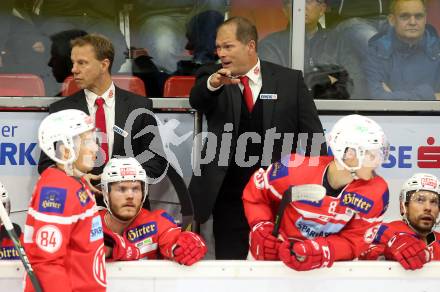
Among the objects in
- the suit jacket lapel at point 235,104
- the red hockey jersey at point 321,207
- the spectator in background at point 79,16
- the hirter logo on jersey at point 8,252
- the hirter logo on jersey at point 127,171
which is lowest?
the hirter logo on jersey at point 8,252

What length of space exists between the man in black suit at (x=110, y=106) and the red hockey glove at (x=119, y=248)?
77cm

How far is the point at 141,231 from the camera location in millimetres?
3721

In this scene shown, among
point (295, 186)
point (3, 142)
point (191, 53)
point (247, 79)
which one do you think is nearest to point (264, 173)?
point (295, 186)

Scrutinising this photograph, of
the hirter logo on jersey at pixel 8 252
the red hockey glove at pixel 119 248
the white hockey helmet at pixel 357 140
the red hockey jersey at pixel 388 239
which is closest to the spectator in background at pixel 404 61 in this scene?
the red hockey jersey at pixel 388 239

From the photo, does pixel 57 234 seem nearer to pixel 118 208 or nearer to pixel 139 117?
pixel 118 208

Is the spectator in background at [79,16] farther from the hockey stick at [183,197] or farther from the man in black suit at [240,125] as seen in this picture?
the hockey stick at [183,197]

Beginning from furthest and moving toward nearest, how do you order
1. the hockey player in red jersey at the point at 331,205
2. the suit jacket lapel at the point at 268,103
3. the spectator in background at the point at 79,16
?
1. the spectator in background at the point at 79,16
2. the suit jacket lapel at the point at 268,103
3. the hockey player in red jersey at the point at 331,205

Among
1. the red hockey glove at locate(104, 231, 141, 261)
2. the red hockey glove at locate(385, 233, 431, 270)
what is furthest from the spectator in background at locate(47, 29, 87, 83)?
the red hockey glove at locate(385, 233, 431, 270)

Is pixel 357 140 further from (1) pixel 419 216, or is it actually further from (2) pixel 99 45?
(2) pixel 99 45

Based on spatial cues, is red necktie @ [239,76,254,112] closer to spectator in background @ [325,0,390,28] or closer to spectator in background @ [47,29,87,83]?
spectator in background @ [325,0,390,28]

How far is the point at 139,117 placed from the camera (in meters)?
4.29

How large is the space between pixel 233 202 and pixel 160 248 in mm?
765

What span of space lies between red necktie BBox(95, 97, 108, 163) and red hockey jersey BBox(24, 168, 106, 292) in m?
1.13

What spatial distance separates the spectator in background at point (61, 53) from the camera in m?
4.72
